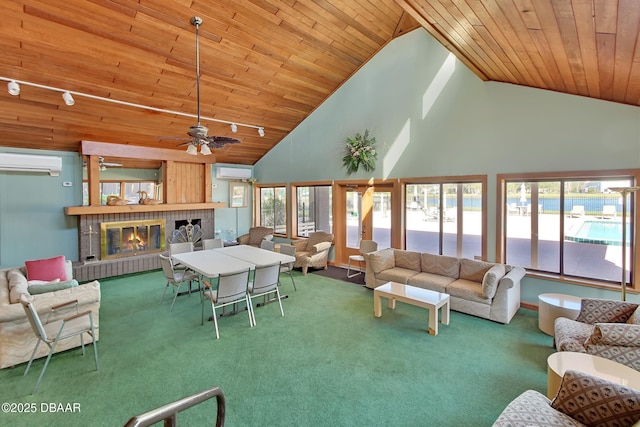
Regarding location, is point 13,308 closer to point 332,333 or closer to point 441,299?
point 332,333

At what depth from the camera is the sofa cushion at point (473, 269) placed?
4.53 meters

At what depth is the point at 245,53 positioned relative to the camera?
5.04 meters

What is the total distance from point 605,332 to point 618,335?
2.9 inches

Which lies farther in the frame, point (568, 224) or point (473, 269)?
point (473, 269)

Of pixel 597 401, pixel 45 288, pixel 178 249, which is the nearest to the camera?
pixel 597 401

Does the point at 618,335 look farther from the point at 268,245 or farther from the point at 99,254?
the point at 99,254

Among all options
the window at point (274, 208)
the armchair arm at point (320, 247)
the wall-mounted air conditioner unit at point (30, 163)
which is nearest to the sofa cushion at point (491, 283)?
the armchair arm at point (320, 247)

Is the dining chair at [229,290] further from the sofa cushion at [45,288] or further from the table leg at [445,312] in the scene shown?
the table leg at [445,312]

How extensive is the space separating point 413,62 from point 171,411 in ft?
20.7

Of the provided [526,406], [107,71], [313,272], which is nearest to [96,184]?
[107,71]

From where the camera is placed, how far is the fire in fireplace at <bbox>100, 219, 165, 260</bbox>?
648 centimetres

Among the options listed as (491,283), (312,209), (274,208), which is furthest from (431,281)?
(274,208)

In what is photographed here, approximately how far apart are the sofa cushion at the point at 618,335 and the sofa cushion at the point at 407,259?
281 cm

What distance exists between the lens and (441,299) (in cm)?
388
